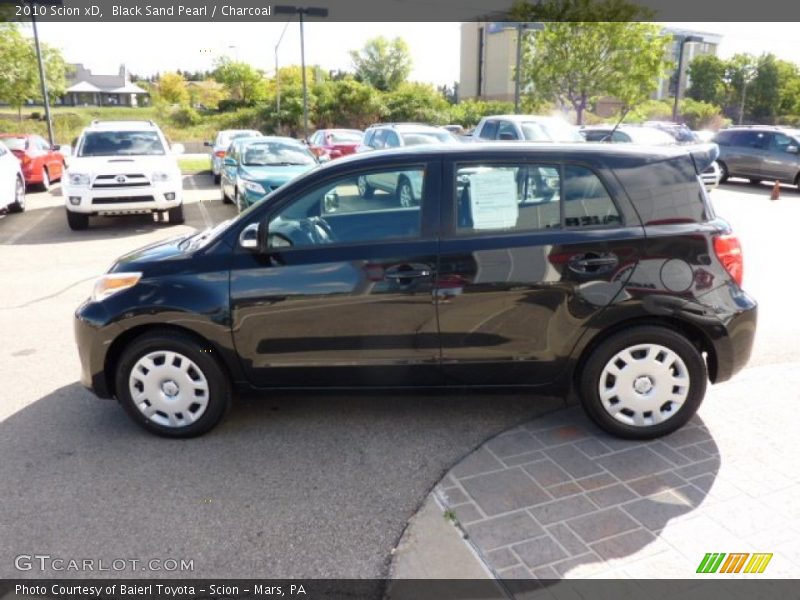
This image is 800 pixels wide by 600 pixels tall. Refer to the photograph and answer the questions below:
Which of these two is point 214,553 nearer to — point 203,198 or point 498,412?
point 498,412

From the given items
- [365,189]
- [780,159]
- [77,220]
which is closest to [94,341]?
[365,189]

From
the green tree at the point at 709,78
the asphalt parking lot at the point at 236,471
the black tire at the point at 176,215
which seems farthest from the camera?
the green tree at the point at 709,78

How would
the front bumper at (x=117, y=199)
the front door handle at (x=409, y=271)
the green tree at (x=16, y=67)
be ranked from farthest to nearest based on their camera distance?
the green tree at (x=16, y=67)
the front bumper at (x=117, y=199)
the front door handle at (x=409, y=271)

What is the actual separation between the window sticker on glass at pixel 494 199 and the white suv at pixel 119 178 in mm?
8896

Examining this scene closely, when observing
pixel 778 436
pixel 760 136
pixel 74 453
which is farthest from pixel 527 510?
pixel 760 136

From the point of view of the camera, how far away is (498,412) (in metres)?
4.40

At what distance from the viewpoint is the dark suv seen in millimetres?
18000

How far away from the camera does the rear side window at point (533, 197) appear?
3.84m

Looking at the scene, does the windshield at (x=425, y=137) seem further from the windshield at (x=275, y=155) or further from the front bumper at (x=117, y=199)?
the front bumper at (x=117, y=199)

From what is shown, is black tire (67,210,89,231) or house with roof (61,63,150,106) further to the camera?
house with roof (61,63,150,106)

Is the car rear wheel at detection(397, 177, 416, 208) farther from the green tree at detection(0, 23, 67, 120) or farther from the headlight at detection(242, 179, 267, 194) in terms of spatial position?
the green tree at detection(0, 23, 67, 120)

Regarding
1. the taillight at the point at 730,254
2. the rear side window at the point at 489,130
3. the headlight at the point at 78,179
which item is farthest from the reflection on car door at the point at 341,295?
the rear side window at the point at 489,130

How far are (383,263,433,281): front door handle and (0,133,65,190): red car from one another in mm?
15419

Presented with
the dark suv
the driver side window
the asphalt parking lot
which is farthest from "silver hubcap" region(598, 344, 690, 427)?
the dark suv
